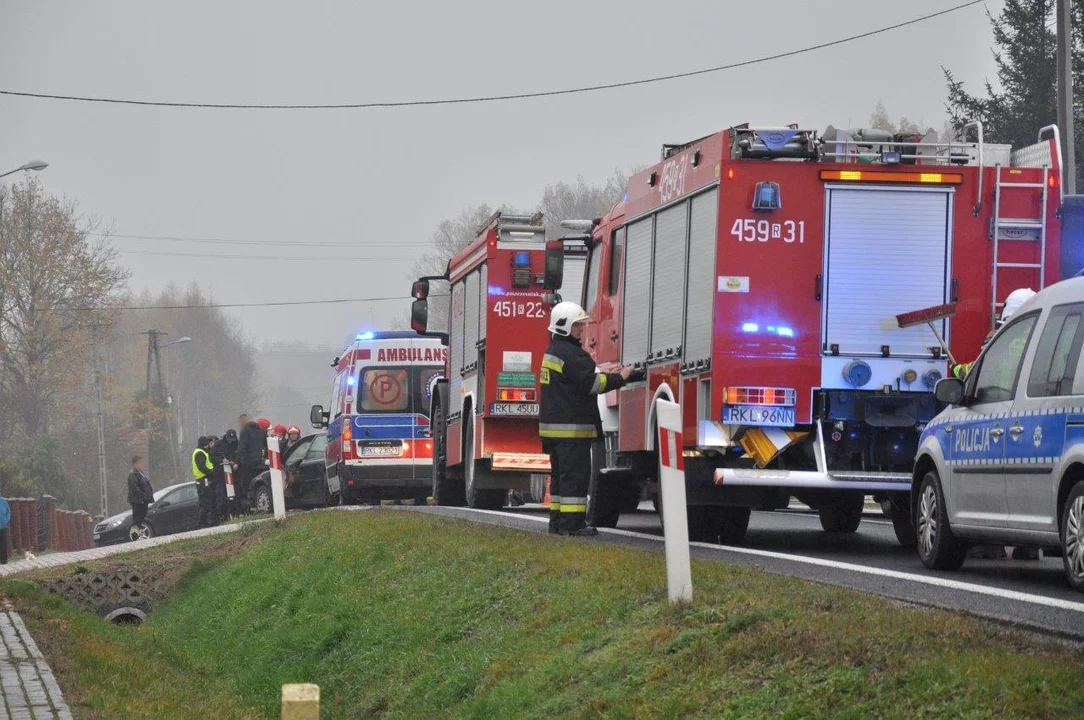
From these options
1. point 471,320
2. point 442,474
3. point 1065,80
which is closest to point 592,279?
point 471,320

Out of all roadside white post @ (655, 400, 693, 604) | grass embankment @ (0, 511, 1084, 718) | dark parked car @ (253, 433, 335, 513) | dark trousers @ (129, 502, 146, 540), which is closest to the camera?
grass embankment @ (0, 511, 1084, 718)

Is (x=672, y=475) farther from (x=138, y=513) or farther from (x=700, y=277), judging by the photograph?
(x=138, y=513)

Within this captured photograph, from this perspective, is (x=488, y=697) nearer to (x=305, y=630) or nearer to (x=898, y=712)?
(x=898, y=712)

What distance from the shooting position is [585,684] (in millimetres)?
7617

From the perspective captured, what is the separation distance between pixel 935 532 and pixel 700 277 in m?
3.00

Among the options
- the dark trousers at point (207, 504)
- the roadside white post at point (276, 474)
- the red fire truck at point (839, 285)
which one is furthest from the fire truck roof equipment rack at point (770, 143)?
the dark trousers at point (207, 504)

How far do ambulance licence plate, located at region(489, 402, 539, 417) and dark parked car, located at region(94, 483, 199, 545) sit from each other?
740 inches

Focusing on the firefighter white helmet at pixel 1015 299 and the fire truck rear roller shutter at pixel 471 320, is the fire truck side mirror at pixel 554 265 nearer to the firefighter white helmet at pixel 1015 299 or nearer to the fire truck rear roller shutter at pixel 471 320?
the fire truck rear roller shutter at pixel 471 320

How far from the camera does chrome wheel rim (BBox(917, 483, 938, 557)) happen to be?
11.2 meters

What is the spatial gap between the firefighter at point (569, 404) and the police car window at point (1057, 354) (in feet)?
13.5

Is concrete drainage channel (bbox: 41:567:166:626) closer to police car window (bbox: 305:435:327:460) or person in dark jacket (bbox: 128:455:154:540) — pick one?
police car window (bbox: 305:435:327:460)

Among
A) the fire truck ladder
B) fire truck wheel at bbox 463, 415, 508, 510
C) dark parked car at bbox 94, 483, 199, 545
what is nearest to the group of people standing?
dark parked car at bbox 94, 483, 199, 545

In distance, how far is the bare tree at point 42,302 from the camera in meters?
65.9

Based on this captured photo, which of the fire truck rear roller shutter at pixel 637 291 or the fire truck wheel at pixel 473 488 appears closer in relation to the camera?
the fire truck rear roller shutter at pixel 637 291
